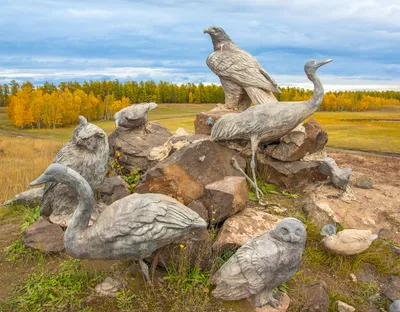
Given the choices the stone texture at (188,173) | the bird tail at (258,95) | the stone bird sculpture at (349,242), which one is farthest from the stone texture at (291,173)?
the stone bird sculpture at (349,242)

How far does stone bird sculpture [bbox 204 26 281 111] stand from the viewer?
8.40 meters

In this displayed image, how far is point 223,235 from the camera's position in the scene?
5.63 meters

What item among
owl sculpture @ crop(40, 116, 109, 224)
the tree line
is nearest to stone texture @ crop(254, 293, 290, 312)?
owl sculpture @ crop(40, 116, 109, 224)

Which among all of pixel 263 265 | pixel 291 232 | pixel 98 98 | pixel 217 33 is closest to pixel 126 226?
pixel 263 265

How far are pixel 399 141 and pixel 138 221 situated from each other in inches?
887

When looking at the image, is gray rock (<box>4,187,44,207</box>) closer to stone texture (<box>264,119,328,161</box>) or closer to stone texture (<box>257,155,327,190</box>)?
stone texture (<box>257,155,327,190</box>)

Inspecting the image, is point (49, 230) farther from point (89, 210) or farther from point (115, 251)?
point (115, 251)

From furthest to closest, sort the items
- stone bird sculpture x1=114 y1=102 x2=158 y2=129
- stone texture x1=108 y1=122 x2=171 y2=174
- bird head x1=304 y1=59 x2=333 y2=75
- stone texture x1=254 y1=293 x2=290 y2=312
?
stone bird sculpture x1=114 y1=102 x2=158 y2=129 → stone texture x1=108 y1=122 x2=171 y2=174 → bird head x1=304 y1=59 x2=333 y2=75 → stone texture x1=254 y1=293 x2=290 y2=312

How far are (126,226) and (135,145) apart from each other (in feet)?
15.7

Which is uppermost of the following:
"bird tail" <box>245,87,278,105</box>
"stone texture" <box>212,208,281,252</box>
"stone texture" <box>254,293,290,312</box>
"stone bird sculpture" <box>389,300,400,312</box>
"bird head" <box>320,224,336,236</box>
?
"bird tail" <box>245,87,278,105</box>

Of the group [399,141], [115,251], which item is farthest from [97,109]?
[115,251]

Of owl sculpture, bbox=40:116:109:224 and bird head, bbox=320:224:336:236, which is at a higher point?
owl sculpture, bbox=40:116:109:224

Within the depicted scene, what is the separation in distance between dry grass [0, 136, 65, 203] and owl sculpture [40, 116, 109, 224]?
3754 millimetres

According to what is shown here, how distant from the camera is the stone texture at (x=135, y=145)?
343 inches
